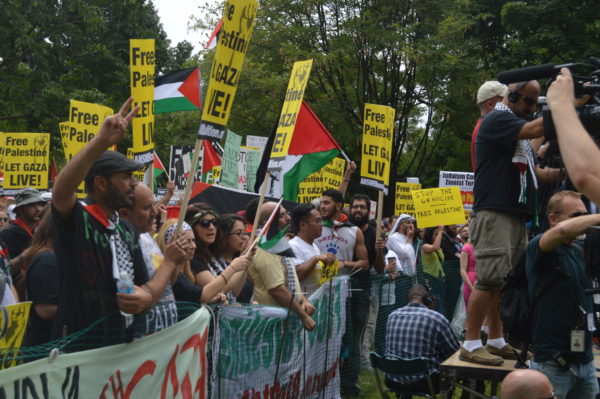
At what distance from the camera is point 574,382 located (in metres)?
5.41

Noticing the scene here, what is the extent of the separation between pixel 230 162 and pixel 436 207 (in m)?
3.34

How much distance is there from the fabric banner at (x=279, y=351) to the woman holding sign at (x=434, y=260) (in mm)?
5060

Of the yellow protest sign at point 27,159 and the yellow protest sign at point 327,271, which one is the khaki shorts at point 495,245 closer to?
the yellow protest sign at point 327,271

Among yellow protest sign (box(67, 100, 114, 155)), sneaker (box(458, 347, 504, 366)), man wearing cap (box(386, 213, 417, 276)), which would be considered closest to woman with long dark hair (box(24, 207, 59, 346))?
sneaker (box(458, 347, 504, 366))

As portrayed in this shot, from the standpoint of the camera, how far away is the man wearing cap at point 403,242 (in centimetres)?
1252

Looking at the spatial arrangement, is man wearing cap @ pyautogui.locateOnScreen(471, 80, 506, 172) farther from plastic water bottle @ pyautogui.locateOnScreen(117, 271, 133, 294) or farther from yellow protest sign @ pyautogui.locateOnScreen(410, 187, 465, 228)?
yellow protest sign @ pyautogui.locateOnScreen(410, 187, 465, 228)

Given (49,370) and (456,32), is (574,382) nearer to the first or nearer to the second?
(49,370)

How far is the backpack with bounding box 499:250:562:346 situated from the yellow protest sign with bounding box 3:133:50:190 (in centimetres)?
883

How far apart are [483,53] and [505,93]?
21.9 m

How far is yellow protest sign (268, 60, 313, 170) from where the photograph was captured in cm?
726

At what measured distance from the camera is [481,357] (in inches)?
238

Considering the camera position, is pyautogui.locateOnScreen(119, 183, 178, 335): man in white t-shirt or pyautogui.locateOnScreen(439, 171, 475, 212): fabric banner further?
pyautogui.locateOnScreen(439, 171, 475, 212): fabric banner

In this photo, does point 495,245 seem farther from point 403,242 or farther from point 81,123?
point 403,242

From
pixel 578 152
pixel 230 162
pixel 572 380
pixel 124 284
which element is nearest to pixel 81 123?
pixel 230 162
